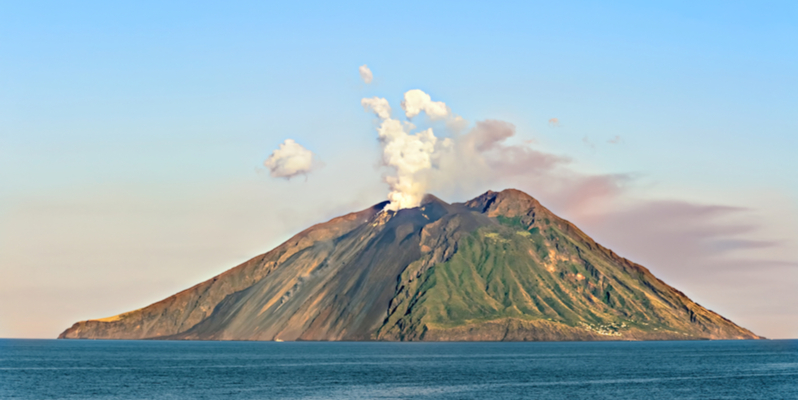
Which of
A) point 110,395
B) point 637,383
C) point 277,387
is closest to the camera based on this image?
point 110,395

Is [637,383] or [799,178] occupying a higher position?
[799,178]

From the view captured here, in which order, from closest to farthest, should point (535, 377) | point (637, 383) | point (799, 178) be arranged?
point (799, 178)
point (637, 383)
point (535, 377)

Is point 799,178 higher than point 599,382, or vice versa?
point 799,178

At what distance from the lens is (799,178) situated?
55.2 metres

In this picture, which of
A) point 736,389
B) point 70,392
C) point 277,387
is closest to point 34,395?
point 70,392

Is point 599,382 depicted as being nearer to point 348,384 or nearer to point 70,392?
point 348,384

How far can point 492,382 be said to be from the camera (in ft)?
548

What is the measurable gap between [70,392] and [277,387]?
3588 centimetres

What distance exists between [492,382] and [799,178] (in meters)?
118

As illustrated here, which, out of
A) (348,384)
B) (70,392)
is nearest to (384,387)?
(348,384)

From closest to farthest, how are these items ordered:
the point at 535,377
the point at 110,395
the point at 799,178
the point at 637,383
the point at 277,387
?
the point at 799,178 < the point at 110,395 < the point at 277,387 < the point at 637,383 < the point at 535,377

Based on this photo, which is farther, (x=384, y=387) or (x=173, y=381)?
(x=173, y=381)

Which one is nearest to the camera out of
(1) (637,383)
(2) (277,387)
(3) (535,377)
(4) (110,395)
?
(4) (110,395)

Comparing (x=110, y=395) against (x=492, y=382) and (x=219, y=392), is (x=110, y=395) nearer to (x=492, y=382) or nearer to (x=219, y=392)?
(x=219, y=392)
